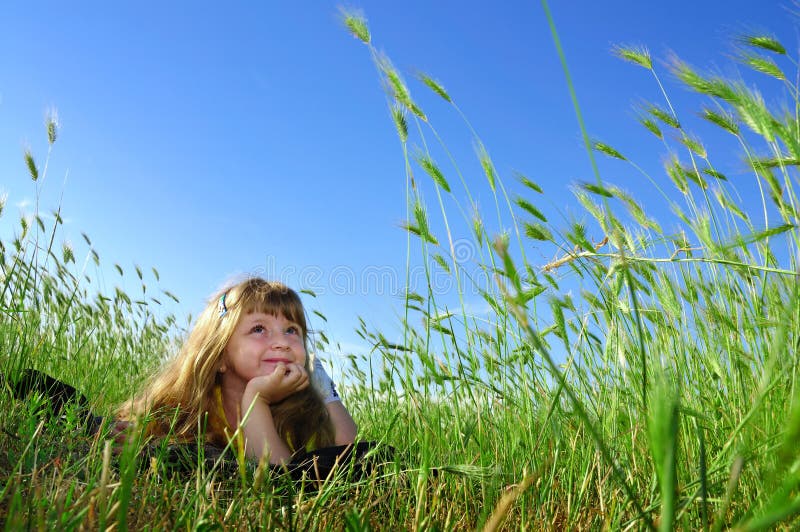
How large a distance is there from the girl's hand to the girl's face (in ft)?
0.37

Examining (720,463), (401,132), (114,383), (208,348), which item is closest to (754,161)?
(720,463)

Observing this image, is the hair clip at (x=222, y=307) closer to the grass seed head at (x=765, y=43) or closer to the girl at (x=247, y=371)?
the girl at (x=247, y=371)

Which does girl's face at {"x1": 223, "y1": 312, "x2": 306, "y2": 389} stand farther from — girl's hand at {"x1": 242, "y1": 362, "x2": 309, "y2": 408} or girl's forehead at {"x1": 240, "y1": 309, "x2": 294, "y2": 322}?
girl's hand at {"x1": 242, "y1": 362, "x2": 309, "y2": 408}

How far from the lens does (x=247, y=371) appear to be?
2.26m

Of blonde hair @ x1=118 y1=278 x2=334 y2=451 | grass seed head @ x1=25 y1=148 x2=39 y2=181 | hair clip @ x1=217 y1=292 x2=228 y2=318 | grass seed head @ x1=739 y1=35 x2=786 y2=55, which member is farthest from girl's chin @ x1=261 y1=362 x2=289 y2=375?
grass seed head @ x1=739 y1=35 x2=786 y2=55

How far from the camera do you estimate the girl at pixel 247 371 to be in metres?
2.21

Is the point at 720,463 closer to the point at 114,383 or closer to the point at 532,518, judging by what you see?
the point at 532,518

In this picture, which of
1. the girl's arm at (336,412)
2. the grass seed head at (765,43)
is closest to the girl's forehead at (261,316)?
the girl's arm at (336,412)

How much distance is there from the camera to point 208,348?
2355mm

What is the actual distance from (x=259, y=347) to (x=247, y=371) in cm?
10

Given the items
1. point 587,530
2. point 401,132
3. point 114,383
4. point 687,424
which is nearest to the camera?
point 587,530

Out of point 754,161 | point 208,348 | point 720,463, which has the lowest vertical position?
point 720,463

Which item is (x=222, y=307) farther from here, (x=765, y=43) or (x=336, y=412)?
(x=765, y=43)

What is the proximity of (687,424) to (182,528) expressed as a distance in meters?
0.92
